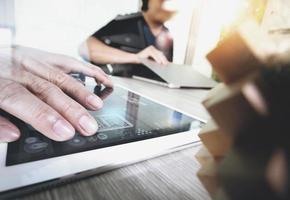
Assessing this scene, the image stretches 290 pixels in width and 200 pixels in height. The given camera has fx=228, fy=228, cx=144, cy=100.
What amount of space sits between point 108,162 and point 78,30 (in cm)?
152

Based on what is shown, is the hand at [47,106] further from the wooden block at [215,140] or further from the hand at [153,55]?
the hand at [153,55]

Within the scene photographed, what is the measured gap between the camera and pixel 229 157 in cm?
10

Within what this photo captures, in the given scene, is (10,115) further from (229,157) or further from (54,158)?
(229,157)

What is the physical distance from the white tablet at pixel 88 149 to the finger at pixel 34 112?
1 cm

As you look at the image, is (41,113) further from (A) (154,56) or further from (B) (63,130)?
(A) (154,56)

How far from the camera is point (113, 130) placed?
1.07ft

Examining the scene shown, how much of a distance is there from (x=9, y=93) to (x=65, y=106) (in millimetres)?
82

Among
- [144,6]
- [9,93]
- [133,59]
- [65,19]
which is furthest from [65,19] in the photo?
[9,93]

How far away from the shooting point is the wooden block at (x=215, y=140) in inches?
4.6

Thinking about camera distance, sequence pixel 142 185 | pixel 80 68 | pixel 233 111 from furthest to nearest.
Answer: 1. pixel 80 68
2. pixel 142 185
3. pixel 233 111

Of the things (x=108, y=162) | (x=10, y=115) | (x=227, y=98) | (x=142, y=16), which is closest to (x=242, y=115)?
(x=227, y=98)

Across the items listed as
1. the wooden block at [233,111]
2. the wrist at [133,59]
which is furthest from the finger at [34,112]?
the wrist at [133,59]

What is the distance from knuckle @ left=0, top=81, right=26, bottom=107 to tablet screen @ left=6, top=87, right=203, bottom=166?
3 centimetres

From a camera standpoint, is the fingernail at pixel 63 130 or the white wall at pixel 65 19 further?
the white wall at pixel 65 19
